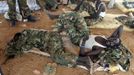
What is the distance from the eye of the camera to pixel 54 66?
606cm

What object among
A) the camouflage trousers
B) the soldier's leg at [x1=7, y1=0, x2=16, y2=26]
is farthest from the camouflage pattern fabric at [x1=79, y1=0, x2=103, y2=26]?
the soldier's leg at [x1=7, y1=0, x2=16, y2=26]

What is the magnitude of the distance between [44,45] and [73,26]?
Result: 893mm

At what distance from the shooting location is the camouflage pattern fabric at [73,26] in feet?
19.2

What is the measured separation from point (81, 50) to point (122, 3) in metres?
5.15

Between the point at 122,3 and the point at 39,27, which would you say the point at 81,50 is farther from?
the point at 122,3

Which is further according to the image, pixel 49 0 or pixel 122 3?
pixel 122 3

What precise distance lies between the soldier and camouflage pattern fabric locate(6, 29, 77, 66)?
198 cm

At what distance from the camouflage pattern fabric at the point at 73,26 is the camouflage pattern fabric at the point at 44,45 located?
29 centimetres

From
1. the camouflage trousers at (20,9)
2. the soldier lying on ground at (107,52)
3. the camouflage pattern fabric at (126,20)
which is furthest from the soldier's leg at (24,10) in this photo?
the camouflage pattern fabric at (126,20)

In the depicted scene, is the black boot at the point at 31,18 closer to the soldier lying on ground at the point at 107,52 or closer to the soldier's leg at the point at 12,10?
the soldier's leg at the point at 12,10

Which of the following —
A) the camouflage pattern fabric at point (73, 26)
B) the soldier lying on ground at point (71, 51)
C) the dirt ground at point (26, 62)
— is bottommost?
the dirt ground at point (26, 62)

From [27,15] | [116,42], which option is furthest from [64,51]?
[27,15]

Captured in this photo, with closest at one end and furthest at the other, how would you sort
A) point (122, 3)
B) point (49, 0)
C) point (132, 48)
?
1. point (132, 48)
2. point (49, 0)
3. point (122, 3)

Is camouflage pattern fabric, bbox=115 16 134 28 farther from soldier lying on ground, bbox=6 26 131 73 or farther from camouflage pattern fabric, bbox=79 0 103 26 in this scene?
soldier lying on ground, bbox=6 26 131 73
